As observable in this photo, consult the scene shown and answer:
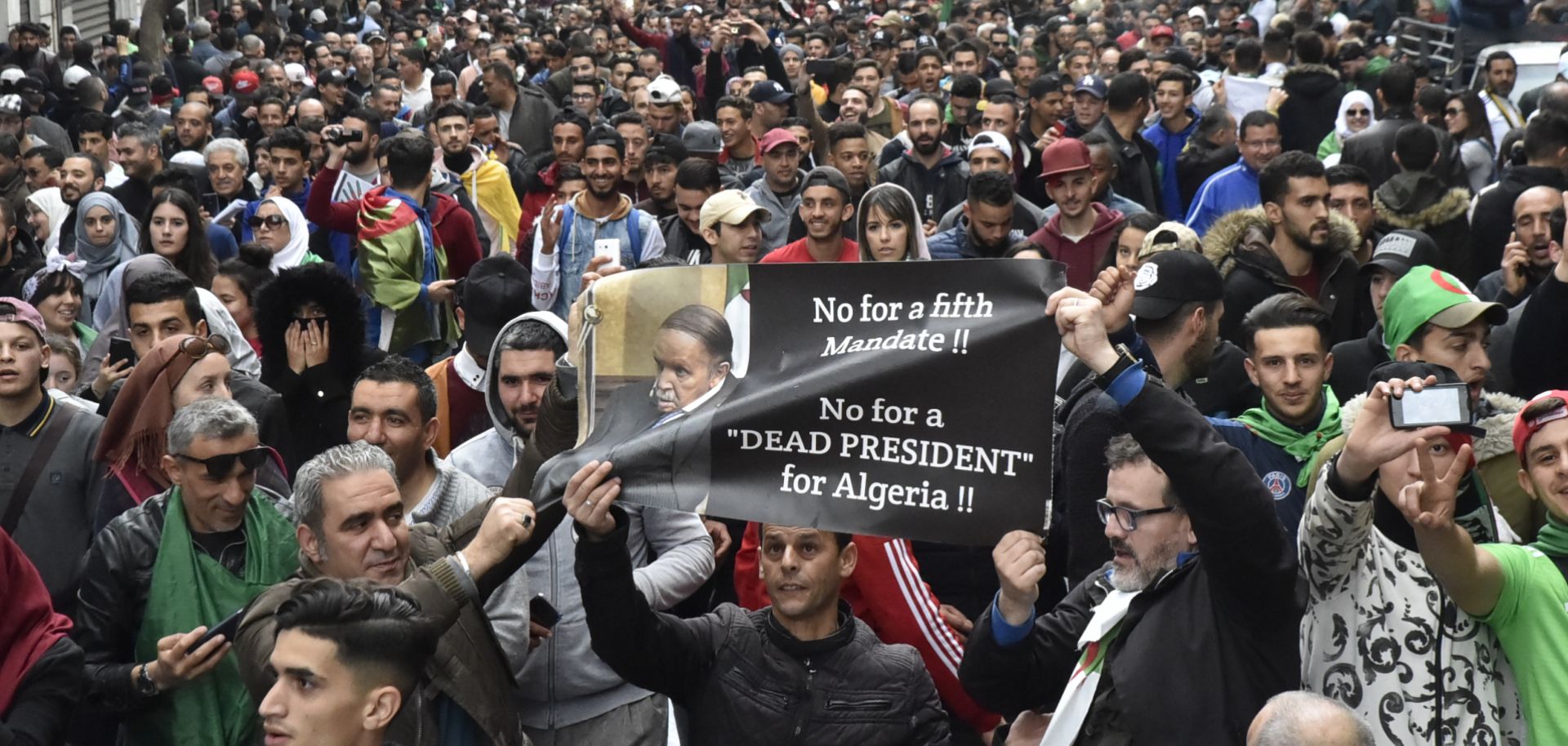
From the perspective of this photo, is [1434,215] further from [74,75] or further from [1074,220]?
[74,75]

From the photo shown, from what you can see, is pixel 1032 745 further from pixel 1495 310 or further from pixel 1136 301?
pixel 1495 310

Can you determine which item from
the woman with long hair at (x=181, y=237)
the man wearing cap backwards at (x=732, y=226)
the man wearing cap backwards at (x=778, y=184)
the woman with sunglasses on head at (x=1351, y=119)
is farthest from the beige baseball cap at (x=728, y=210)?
the woman with sunglasses on head at (x=1351, y=119)

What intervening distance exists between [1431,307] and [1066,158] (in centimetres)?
375

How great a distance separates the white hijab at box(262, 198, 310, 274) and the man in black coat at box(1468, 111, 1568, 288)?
5.81 m

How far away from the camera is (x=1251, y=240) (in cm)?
826

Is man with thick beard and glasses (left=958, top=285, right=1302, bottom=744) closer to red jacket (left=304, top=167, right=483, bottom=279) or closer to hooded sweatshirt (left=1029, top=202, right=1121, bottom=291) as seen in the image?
hooded sweatshirt (left=1029, top=202, right=1121, bottom=291)

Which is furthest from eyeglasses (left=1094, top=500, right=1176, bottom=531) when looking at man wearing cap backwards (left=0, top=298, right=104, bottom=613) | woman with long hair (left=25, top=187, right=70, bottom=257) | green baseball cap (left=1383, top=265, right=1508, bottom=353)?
woman with long hair (left=25, top=187, right=70, bottom=257)

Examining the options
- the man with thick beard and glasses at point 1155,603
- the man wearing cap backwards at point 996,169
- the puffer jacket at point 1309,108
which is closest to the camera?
the man with thick beard and glasses at point 1155,603

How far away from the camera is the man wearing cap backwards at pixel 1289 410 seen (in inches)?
223

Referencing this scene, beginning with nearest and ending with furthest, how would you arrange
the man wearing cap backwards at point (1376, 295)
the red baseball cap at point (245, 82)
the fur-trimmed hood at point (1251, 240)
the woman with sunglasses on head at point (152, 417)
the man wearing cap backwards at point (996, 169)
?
the woman with sunglasses on head at point (152, 417)
the man wearing cap backwards at point (1376, 295)
the fur-trimmed hood at point (1251, 240)
the man wearing cap backwards at point (996, 169)
the red baseball cap at point (245, 82)

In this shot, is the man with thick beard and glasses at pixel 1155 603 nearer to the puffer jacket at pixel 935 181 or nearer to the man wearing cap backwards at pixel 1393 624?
the man wearing cap backwards at pixel 1393 624

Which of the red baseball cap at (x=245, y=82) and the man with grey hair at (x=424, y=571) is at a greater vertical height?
the red baseball cap at (x=245, y=82)

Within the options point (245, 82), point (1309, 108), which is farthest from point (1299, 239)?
point (245, 82)

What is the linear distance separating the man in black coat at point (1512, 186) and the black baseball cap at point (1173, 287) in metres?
3.81
